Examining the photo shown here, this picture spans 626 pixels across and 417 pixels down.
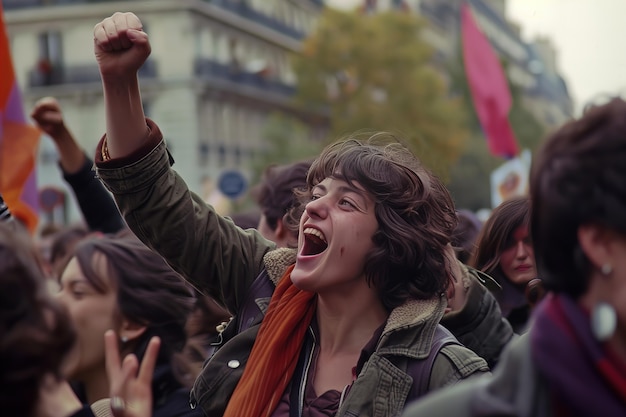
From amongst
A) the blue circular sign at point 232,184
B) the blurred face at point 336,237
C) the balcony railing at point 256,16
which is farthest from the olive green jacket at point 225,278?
the balcony railing at point 256,16

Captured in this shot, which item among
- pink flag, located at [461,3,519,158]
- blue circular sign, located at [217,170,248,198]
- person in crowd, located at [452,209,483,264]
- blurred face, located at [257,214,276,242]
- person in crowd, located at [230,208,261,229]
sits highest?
blurred face, located at [257,214,276,242]

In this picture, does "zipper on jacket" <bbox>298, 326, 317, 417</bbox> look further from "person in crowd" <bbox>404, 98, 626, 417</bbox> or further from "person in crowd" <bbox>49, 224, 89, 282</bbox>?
"person in crowd" <bbox>49, 224, 89, 282</bbox>

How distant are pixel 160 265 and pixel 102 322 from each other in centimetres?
27

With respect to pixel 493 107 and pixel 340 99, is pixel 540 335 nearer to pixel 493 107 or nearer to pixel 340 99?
pixel 493 107

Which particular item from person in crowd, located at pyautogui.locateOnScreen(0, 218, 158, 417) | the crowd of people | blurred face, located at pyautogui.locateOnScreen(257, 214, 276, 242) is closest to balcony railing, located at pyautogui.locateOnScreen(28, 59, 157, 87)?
the crowd of people

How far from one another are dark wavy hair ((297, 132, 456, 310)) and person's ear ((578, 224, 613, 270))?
3.89 ft

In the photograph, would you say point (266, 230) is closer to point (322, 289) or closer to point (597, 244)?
point (322, 289)

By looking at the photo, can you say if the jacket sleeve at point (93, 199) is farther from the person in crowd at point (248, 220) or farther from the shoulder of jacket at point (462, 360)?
the shoulder of jacket at point (462, 360)

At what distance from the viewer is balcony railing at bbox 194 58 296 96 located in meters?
44.3

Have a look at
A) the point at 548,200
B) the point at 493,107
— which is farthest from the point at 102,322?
the point at 493,107

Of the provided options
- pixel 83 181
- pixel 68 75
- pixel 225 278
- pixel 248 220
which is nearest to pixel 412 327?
pixel 225 278

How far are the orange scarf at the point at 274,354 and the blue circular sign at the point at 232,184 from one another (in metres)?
11.4

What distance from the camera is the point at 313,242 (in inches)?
125

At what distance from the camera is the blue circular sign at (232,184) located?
14.6m
